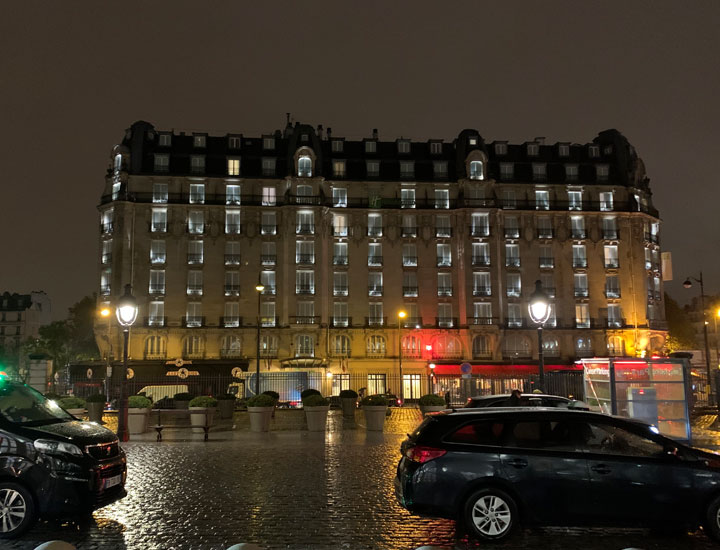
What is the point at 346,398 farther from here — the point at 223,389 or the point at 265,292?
the point at 265,292

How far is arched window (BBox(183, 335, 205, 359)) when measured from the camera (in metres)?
57.4

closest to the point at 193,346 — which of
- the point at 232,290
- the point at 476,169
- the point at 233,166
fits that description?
the point at 232,290

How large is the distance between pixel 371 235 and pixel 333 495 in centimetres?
5072

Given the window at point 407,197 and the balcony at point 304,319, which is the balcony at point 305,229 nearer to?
the balcony at point 304,319

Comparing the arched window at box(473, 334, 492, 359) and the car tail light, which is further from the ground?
the arched window at box(473, 334, 492, 359)

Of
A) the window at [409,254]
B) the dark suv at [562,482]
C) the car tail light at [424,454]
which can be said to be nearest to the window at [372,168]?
the window at [409,254]

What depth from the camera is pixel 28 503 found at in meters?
8.38

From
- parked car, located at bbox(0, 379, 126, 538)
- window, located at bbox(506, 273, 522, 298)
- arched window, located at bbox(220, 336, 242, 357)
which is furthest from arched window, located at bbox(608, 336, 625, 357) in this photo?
parked car, located at bbox(0, 379, 126, 538)

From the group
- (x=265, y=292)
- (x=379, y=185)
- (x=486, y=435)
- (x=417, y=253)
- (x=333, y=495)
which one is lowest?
(x=333, y=495)

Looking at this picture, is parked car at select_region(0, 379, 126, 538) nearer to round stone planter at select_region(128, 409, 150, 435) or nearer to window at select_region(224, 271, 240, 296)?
round stone planter at select_region(128, 409, 150, 435)

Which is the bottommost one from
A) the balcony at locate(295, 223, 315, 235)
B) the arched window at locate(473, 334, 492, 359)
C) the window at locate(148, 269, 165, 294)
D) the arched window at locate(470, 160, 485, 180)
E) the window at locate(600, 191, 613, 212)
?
the arched window at locate(473, 334, 492, 359)

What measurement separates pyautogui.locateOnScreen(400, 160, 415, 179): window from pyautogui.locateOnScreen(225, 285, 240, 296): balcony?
19.6 metres

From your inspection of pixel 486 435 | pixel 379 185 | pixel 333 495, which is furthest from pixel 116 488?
pixel 379 185

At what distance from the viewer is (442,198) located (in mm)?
62344
